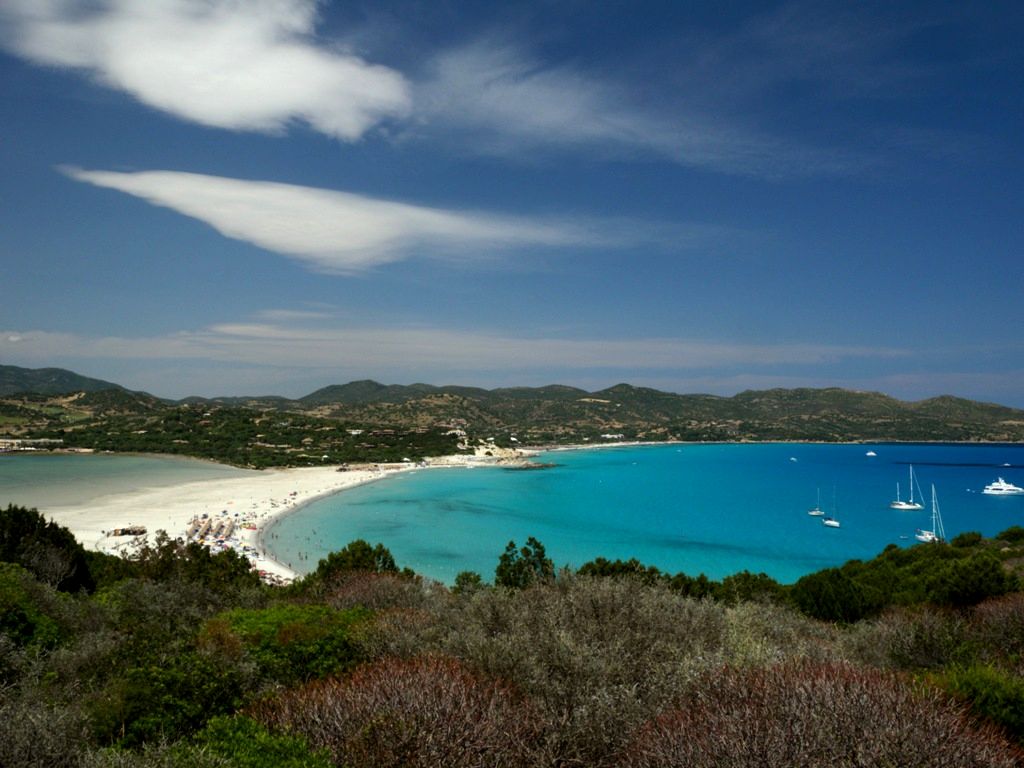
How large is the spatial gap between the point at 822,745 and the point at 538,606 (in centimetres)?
811

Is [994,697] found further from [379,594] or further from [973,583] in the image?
[379,594]

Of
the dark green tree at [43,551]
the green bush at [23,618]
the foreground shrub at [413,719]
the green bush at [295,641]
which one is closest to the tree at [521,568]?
the green bush at [295,641]

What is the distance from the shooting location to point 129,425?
144m

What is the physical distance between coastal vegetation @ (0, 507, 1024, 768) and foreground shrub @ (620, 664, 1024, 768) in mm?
27

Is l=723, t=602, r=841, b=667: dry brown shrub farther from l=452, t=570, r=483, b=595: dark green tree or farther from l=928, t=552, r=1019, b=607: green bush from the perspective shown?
l=452, t=570, r=483, b=595: dark green tree

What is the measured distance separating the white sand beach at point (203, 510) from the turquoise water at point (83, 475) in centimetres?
397

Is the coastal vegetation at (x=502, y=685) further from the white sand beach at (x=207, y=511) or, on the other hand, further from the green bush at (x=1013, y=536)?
the green bush at (x=1013, y=536)

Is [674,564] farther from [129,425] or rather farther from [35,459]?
[129,425]

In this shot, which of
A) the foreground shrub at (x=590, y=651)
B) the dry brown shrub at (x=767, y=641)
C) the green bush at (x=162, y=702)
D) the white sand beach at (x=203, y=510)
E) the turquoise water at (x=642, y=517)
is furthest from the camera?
the turquoise water at (x=642, y=517)

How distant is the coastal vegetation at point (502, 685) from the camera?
6.46 m

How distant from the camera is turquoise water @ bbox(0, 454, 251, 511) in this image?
7038cm

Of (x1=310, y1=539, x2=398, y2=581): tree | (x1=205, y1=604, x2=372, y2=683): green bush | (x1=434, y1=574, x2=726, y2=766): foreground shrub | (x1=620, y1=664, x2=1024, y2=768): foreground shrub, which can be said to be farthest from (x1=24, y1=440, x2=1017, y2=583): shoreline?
(x1=620, y1=664, x2=1024, y2=768): foreground shrub

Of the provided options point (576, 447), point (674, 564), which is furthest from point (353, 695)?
point (576, 447)

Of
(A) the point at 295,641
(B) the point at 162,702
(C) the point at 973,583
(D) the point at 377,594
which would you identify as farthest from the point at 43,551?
(C) the point at 973,583
